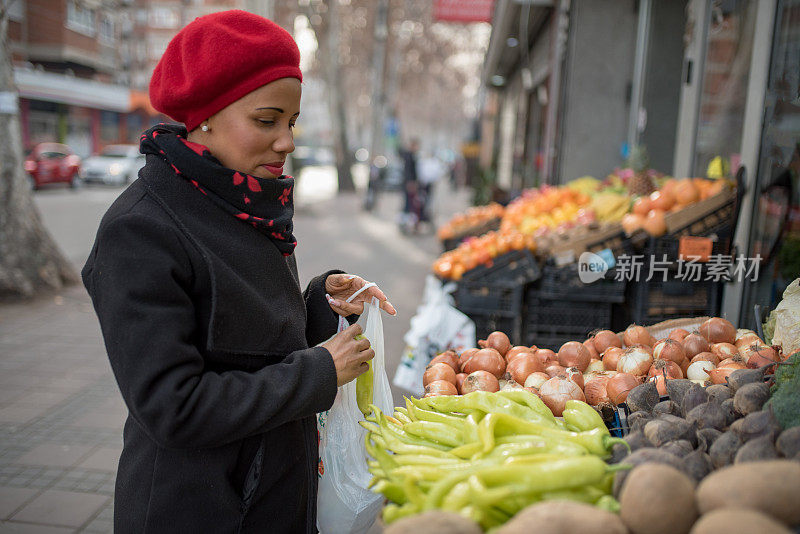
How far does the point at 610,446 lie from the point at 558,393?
2.04 feet

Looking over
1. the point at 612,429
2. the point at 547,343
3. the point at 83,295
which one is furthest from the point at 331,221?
the point at 612,429

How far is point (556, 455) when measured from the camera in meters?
1.62

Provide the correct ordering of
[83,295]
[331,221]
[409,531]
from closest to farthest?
[409,531]
[83,295]
[331,221]

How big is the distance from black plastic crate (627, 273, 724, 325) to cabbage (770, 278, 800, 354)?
6.92ft

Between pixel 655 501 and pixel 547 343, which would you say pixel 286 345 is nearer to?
pixel 655 501

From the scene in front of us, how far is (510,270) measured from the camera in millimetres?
5199

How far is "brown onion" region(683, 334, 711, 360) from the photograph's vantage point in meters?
2.69

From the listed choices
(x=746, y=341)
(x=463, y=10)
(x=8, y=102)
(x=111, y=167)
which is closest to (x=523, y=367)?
(x=746, y=341)

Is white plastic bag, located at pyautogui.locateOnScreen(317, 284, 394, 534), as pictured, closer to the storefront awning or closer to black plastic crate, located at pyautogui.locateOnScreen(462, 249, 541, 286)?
black plastic crate, located at pyautogui.locateOnScreen(462, 249, 541, 286)

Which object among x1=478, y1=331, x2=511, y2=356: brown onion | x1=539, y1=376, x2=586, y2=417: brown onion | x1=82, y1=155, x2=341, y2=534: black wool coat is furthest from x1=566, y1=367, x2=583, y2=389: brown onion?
x1=82, y1=155, x2=341, y2=534: black wool coat

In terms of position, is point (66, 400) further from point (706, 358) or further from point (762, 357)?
point (762, 357)

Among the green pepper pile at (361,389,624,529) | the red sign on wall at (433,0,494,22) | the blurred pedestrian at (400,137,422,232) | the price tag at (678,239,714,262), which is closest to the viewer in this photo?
the green pepper pile at (361,389,624,529)

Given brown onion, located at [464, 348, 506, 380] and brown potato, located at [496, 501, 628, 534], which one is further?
brown onion, located at [464, 348, 506, 380]

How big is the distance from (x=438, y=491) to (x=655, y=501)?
48 cm
